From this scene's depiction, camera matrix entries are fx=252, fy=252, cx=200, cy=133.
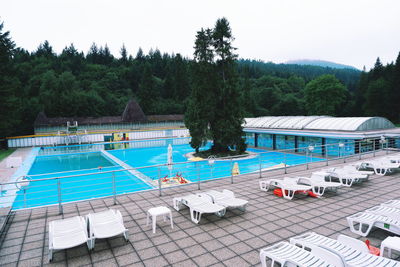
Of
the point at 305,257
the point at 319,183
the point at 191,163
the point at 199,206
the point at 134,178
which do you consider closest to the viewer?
the point at 305,257

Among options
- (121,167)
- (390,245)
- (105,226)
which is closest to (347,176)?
(390,245)

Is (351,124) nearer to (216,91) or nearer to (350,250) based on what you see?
(216,91)

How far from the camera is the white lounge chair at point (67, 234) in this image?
375cm

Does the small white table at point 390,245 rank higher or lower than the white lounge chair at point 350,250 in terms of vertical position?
lower

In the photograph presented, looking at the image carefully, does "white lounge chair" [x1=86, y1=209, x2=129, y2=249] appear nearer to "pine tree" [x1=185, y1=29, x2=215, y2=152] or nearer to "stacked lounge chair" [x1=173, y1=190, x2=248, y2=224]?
"stacked lounge chair" [x1=173, y1=190, x2=248, y2=224]

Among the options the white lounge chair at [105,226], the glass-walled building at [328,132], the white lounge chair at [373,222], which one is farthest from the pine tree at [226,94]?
the white lounge chair at [105,226]

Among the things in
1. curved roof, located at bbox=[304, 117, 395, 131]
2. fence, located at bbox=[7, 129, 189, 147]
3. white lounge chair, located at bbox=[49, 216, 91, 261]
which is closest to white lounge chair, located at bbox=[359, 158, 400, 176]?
white lounge chair, located at bbox=[49, 216, 91, 261]

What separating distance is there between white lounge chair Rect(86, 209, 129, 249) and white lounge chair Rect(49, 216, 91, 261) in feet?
0.36

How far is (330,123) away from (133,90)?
5228cm

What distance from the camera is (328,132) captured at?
62.1 feet

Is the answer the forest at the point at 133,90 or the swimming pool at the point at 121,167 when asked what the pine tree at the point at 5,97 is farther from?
the swimming pool at the point at 121,167

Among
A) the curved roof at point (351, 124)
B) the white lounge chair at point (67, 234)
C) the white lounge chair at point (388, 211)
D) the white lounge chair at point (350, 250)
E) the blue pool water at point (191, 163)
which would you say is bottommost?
the blue pool water at point (191, 163)

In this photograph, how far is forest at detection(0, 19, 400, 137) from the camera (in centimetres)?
3466

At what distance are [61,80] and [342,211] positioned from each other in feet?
177
